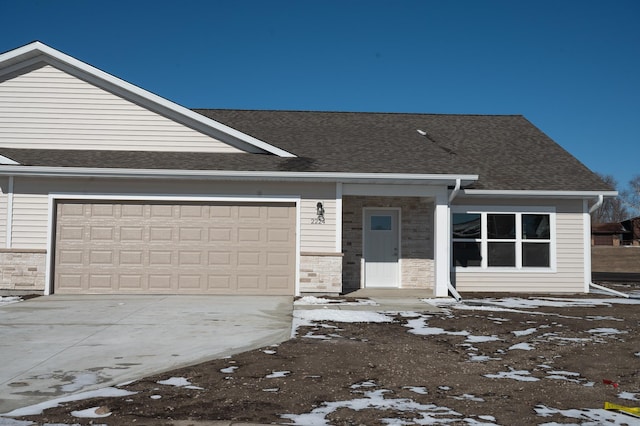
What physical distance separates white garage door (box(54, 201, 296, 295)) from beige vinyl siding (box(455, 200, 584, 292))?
5.06 metres

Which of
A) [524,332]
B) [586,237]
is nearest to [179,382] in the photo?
[524,332]

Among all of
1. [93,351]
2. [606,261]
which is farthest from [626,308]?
[606,261]

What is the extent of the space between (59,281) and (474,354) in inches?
A: 389

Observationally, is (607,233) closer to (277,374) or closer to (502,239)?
(502,239)

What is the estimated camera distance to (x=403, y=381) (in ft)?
20.2

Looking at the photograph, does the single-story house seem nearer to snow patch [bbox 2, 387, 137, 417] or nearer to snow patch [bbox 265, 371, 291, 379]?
snow patch [bbox 265, 371, 291, 379]

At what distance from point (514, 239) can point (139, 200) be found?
9.56 meters

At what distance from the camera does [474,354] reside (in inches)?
299

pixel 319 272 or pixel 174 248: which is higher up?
pixel 174 248

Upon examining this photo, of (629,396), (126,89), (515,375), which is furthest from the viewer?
(126,89)

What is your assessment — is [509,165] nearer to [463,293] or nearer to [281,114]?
[463,293]

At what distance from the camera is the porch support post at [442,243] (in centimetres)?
1394

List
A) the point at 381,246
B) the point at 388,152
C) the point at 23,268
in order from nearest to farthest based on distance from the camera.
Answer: the point at 23,268 → the point at 388,152 → the point at 381,246

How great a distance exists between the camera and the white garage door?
44.1 ft
